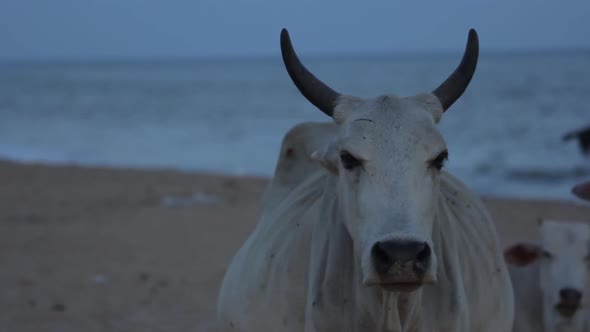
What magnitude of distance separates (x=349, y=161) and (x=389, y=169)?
20 cm

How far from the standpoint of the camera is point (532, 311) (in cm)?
547

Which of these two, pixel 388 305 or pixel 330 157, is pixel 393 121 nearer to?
pixel 330 157

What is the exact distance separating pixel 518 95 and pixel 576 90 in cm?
362

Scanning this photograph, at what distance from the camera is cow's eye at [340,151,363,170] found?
9.47 feet

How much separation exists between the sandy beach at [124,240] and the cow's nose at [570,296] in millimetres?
2650

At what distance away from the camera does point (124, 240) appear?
354 inches

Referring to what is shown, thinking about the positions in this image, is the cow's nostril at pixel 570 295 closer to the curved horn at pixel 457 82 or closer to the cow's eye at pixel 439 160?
the curved horn at pixel 457 82

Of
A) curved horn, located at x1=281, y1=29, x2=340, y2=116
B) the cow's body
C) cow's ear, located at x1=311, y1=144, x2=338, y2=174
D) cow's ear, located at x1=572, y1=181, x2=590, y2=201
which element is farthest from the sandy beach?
curved horn, located at x1=281, y1=29, x2=340, y2=116

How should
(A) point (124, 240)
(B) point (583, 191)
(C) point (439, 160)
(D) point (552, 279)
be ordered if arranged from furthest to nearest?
(A) point (124, 240), (D) point (552, 279), (B) point (583, 191), (C) point (439, 160)

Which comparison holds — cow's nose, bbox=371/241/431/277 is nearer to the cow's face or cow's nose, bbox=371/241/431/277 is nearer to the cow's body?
the cow's face

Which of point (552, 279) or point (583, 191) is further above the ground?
point (583, 191)

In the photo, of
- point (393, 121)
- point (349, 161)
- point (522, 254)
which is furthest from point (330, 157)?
point (522, 254)

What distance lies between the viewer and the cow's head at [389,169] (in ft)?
8.59

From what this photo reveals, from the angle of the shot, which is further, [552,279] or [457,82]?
[552,279]
